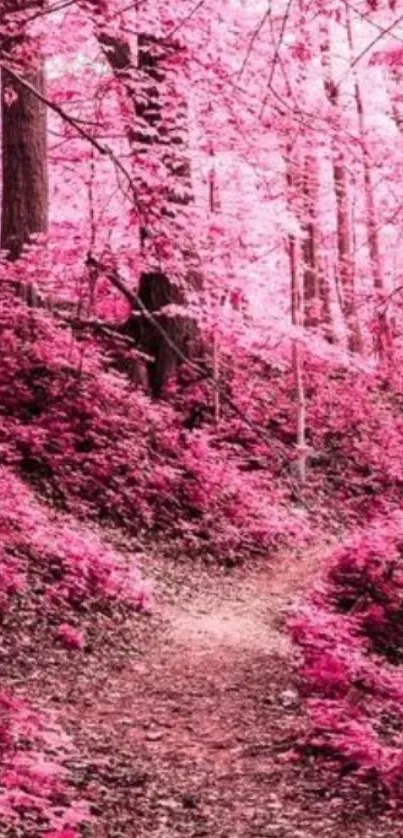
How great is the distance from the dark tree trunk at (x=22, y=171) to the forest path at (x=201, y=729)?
15.9 feet

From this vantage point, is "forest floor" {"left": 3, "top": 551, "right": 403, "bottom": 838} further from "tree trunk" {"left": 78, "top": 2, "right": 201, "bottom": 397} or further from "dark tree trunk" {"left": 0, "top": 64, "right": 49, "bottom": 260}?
"dark tree trunk" {"left": 0, "top": 64, "right": 49, "bottom": 260}

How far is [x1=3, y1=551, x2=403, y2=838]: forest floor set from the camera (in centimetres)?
564

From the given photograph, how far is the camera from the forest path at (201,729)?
221 inches

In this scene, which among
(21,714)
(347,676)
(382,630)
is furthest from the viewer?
(382,630)

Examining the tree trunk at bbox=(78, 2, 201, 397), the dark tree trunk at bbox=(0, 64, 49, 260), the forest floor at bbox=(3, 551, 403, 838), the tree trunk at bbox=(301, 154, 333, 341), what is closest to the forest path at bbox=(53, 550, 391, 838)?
the forest floor at bbox=(3, 551, 403, 838)

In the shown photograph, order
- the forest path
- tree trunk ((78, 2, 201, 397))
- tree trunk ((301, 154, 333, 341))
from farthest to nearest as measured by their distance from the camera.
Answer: tree trunk ((301, 154, 333, 341))
tree trunk ((78, 2, 201, 397))
the forest path

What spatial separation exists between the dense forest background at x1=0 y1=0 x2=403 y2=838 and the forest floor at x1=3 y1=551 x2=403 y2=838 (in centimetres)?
16

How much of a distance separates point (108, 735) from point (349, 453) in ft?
34.4

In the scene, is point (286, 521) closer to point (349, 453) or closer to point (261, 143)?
point (349, 453)

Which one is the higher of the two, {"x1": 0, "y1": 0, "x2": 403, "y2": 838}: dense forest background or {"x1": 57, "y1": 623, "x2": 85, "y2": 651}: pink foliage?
{"x1": 0, "y1": 0, "x2": 403, "y2": 838}: dense forest background

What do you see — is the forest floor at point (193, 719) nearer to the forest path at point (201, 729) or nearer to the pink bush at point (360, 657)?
the forest path at point (201, 729)

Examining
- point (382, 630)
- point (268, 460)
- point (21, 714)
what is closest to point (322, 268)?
point (268, 460)

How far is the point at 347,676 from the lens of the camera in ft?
25.3

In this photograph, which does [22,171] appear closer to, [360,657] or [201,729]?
[360,657]
